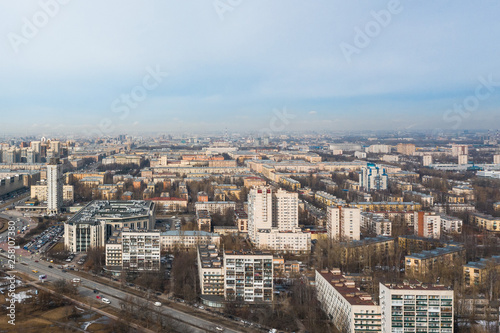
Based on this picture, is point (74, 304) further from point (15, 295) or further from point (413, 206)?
point (413, 206)

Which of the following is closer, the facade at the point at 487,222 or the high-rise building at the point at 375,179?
the facade at the point at 487,222

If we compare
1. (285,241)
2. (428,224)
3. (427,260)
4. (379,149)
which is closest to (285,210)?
(285,241)

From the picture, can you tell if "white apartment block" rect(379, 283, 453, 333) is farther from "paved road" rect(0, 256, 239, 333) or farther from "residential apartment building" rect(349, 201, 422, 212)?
"residential apartment building" rect(349, 201, 422, 212)

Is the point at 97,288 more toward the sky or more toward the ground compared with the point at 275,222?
more toward the ground

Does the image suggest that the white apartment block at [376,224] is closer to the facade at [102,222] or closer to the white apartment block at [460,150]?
the facade at [102,222]

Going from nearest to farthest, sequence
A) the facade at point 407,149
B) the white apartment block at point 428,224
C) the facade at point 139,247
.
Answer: the facade at point 139,247 < the white apartment block at point 428,224 < the facade at point 407,149

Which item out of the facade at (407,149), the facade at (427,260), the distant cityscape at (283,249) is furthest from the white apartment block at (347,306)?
the facade at (407,149)

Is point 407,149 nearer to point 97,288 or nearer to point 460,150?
point 460,150
